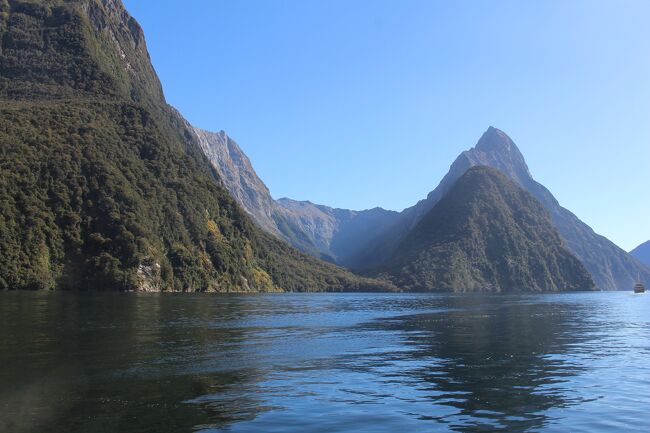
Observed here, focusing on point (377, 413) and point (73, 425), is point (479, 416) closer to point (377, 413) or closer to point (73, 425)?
point (377, 413)

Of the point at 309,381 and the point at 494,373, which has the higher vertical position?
the point at 309,381

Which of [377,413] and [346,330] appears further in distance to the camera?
[346,330]

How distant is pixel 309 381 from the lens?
34375mm

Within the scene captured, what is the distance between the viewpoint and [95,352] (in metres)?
43.0

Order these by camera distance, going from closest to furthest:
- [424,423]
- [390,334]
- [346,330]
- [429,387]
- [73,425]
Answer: [73,425]
[424,423]
[429,387]
[390,334]
[346,330]

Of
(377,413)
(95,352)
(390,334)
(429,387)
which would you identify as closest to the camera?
(377,413)

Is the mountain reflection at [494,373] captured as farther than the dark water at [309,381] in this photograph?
Yes

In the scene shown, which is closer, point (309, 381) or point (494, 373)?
point (309, 381)

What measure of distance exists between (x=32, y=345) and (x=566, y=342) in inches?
1980

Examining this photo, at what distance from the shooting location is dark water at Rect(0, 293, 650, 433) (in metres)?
24.5

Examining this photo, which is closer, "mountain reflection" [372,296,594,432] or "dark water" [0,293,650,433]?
"dark water" [0,293,650,433]

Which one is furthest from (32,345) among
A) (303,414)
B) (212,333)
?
(303,414)

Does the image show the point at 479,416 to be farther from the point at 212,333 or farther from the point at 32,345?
the point at 212,333

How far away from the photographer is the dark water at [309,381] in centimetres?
2453
